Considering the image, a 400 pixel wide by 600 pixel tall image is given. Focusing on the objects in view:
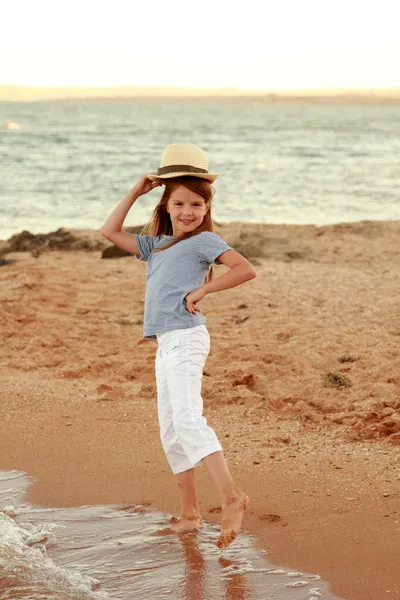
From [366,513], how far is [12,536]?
1.45 meters

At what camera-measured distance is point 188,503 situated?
12.2ft

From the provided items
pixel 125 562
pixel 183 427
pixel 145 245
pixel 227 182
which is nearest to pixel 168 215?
pixel 145 245

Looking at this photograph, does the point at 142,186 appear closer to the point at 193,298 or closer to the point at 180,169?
the point at 180,169

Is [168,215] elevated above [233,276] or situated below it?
above

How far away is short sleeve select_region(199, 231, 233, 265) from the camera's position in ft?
11.5

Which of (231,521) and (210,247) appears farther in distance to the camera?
(210,247)

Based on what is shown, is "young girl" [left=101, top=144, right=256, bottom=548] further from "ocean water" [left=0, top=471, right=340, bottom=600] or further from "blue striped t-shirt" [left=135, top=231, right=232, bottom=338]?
"ocean water" [left=0, top=471, right=340, bottom=600]

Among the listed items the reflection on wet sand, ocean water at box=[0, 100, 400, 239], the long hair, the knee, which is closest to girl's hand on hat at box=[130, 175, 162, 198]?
the long hair

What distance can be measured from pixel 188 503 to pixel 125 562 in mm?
427

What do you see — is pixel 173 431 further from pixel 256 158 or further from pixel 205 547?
pixel 256 158

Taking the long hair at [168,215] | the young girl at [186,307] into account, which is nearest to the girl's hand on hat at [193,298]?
the young girl at [186,307]

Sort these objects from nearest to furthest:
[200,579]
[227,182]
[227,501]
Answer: [200,579] < [227,501] < [227,182]

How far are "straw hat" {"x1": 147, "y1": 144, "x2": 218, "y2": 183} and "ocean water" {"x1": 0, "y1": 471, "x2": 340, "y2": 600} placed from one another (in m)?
1.45

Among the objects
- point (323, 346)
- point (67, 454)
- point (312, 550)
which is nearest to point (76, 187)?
point (323, 346)
